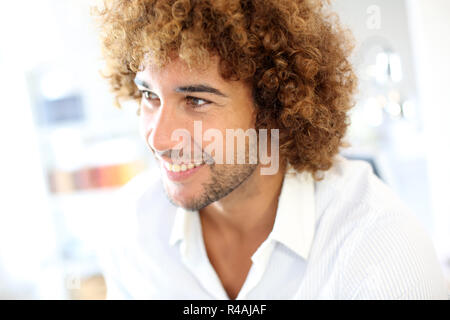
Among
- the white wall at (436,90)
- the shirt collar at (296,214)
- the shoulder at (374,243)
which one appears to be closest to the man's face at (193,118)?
the shirt collar at (296,214)

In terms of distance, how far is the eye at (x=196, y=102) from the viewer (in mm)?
831

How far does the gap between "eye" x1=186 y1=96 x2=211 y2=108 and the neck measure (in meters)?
0.22

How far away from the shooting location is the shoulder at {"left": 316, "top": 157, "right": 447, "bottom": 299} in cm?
76

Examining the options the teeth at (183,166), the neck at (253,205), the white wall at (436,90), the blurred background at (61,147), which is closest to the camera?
the teeth at (183,166)

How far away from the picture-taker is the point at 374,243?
2.64 feet

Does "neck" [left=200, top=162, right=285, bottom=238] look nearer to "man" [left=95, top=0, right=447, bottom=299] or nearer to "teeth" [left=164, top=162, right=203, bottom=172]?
"man" [left=95, top=0, right=447, bottom=299]

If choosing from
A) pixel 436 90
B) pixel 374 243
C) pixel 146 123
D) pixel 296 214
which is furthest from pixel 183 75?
pixel 436 90

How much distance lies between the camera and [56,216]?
232cm

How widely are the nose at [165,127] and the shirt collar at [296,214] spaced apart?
29cm

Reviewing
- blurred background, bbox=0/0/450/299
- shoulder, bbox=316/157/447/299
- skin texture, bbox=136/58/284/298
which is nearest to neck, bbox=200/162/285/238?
skin texture, bbox=136/58/284/298

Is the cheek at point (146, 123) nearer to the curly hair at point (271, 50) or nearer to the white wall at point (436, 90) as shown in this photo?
the curly hair at point (271, 50)

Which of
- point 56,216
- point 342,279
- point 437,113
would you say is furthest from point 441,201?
point 56,216

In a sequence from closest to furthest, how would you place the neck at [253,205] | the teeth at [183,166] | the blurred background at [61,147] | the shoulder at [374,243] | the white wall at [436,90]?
the shoulder at [374,243] → the teeth at [183,166] → the neck at [253,205] → the white wall at [436,90] → the blurred background at [61,147]
